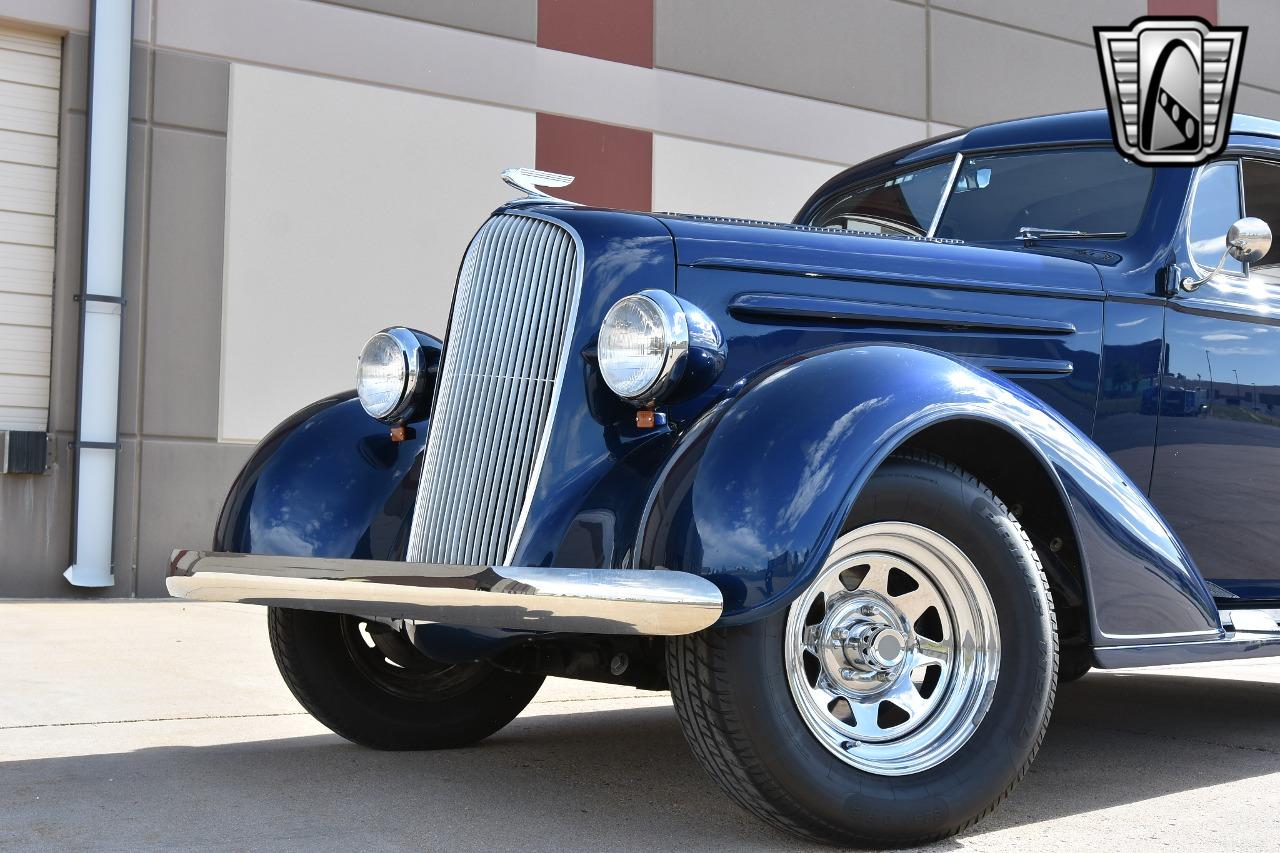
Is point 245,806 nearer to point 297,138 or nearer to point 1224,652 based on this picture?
point 1224,652

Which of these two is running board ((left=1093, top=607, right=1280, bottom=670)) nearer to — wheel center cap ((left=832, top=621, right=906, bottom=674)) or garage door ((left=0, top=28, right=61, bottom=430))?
wheel center cap ((left=832, top=621, right=906, bottom=674))

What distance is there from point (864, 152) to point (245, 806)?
932cm

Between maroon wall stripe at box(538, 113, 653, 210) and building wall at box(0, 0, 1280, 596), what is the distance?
2 centimetres

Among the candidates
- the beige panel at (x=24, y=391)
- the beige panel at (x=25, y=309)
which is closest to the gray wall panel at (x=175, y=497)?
the beige panel at (x=24, y=391)

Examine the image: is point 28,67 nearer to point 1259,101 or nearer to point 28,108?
point 28,108

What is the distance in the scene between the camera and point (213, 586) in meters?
3.23

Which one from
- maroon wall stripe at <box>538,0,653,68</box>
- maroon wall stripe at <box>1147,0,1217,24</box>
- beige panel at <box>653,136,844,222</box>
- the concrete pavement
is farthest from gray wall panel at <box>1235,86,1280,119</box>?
the concrete pavement

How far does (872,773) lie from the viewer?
2.74 metres

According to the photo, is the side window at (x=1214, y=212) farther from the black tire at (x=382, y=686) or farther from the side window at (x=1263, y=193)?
the black tire at (x=382, y=686)

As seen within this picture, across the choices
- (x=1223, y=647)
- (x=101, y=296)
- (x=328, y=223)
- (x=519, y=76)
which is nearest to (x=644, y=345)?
(x=1223, y=647)

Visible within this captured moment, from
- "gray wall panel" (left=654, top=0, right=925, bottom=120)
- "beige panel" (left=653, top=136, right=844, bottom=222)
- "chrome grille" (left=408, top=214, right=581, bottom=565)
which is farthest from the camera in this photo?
"gray wall panel" (left=654, top=0, right=925, bottom=120)

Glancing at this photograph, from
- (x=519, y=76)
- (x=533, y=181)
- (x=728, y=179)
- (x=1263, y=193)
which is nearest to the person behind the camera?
(x=533, y=181)

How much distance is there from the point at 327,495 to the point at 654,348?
1.20 meters

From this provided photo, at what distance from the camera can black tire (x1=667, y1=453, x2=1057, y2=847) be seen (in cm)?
261
